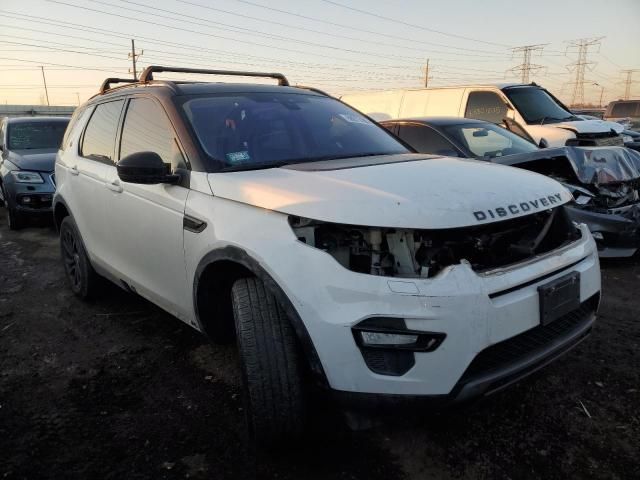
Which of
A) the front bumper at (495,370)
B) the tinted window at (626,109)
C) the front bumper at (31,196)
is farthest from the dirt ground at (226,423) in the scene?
the tinted window at (626,109)

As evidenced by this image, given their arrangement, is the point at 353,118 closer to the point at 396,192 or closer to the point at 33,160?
the point at 396,192

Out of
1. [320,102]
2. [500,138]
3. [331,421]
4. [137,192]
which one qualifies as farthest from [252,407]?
[500,138]

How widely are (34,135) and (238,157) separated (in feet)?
23.6

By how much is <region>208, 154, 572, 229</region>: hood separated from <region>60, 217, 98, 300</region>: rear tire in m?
2.06

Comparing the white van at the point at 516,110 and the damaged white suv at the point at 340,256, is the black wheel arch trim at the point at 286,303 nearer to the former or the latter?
the damaged white suv at the point at 340,256

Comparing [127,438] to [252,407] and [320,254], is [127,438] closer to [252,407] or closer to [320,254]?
[252,407]

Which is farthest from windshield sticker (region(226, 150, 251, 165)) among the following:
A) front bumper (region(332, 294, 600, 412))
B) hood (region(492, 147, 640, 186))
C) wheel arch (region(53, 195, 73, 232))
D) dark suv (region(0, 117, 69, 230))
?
dark suv (region(0, 117, 69, 230))

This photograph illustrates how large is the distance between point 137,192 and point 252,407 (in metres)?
1.53

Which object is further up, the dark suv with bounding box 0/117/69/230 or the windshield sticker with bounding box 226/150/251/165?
the windshield sticker with bounding box 226/150/251/165

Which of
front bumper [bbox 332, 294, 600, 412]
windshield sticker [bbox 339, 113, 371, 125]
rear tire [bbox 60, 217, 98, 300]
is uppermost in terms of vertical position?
windshield sticker [bbox 339, 113, 371, 125]

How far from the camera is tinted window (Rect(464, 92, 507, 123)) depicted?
8.07 meters

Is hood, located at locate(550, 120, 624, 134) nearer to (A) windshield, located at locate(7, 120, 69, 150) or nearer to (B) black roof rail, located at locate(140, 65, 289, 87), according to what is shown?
(B) black roof rail, located at locate(140, 65, 289, 87)

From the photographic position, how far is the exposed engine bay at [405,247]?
77.0 inches

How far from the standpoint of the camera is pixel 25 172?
7180 millimetres
